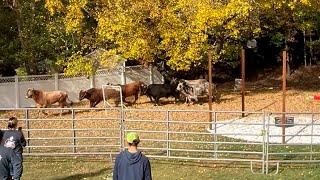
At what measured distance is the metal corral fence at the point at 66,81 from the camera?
86.5 ft

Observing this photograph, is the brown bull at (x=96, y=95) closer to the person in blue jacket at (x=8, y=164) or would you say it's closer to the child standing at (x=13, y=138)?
the child standing at (x=13, y=138)

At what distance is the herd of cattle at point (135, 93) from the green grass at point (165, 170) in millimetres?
8999

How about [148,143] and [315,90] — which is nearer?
[148,143]

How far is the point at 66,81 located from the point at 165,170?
15.3m

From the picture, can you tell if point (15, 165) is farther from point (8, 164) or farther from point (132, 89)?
point (132, 89)

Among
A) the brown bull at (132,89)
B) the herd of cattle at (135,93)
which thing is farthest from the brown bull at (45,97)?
the brown bull at (132,89)

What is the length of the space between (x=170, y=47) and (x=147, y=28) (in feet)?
4.49

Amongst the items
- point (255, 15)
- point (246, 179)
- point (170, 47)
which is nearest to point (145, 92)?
point (170, 47)

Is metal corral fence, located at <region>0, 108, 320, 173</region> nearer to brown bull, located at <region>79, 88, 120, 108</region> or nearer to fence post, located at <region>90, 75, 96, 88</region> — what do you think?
brown bull, located at <region>79, 88, 120, 108</region>

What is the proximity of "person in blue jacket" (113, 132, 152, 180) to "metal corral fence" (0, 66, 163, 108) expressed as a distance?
19415mm

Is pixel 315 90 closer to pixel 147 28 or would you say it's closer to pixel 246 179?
pixel 147 28

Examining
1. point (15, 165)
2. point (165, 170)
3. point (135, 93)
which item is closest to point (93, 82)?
point (135, 93)

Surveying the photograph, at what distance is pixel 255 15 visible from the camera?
26.1 meters

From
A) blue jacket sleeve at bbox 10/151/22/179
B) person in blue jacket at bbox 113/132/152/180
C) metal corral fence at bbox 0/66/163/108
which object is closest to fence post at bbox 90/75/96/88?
metal corral fence at bbox 0/66/163/108
